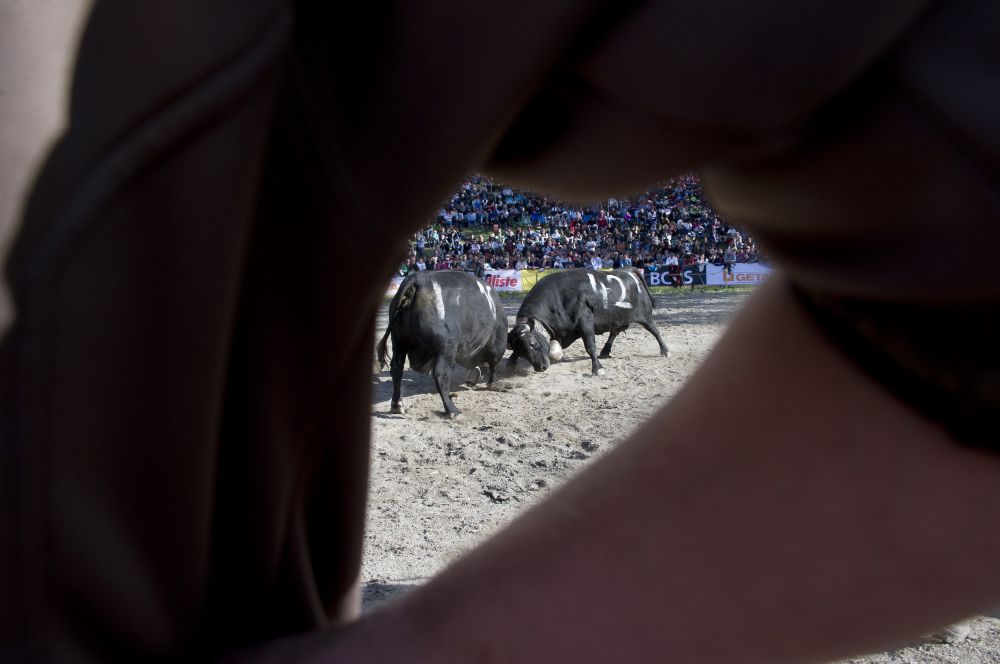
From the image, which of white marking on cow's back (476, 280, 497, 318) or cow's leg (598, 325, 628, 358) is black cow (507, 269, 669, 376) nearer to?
cow's leg (598, 325, 628, 358)

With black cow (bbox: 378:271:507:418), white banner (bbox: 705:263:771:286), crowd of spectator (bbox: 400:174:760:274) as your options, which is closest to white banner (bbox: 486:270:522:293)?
crowd of spectator (bbox: 400:174:760:274)

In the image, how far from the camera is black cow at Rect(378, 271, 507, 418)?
5.06 meters

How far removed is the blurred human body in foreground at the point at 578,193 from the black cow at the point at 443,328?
443 cm

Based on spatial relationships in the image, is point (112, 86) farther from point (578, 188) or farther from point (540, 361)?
point (540, 361)

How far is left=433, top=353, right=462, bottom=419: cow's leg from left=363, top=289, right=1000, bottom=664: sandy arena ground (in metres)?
0.08

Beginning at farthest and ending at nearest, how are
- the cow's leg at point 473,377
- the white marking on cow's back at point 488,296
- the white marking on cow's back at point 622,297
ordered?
1. the white marking on cow's back at point 622,297
2. the cow's leg at point 473,377
3. the white marking on cow's back at point 488,296

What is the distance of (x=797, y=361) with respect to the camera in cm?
36

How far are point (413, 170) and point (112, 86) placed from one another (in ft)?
0.44

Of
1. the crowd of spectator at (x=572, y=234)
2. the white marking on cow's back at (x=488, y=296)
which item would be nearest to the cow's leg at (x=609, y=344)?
the white marking on cow's back at (x=488, y=296)

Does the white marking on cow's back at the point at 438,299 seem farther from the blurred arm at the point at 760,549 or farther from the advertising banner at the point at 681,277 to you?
the advertising banner at the point at 681,277

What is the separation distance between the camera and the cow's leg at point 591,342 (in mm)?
5923

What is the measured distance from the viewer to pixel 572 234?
16375 mm

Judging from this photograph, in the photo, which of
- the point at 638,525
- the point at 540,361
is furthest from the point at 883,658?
the point at 540,361

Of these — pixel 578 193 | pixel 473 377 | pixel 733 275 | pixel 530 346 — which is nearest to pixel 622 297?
pixel 530 346
